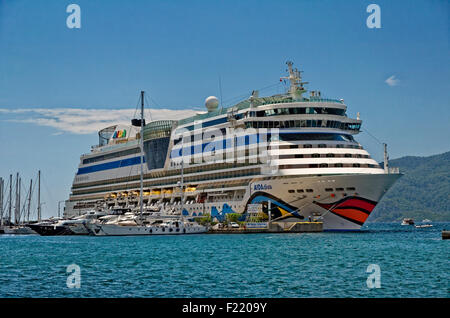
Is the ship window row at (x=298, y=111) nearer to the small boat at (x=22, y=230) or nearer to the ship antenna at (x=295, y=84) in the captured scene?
the ship antenna at (x=295, y=84)

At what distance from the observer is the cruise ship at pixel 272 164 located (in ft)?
184

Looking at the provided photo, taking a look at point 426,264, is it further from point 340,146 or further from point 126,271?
point 340,146

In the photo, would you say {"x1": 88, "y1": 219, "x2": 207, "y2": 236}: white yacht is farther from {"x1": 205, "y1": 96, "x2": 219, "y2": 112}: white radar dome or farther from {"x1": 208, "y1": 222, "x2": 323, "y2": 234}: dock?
{"x1": 205, "y1": 96, "x2": 219, "y2": 112}: white radar dome

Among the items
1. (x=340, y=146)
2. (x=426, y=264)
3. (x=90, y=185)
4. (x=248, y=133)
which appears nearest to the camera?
(x=426, y=264)

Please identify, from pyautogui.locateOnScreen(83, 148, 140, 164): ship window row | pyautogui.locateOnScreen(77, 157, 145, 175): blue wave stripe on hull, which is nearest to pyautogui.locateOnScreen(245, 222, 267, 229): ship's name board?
pyautogui.locateOnScreen(77, 157, 145, 175): blue wave stripe on hull

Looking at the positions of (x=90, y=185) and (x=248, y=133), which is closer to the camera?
(x=248, y=133)

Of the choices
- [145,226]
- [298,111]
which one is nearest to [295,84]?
[298,111]

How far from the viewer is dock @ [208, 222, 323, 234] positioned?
5694 centimetres

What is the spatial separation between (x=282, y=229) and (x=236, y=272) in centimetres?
3195

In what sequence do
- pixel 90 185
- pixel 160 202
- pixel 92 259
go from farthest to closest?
pixel 90 185 → pixel 160 202 → pixel 92 259

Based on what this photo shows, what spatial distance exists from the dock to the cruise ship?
0.71 metres
